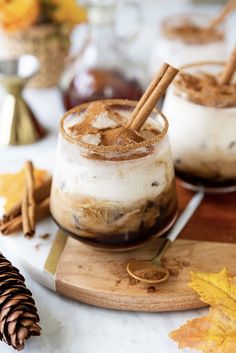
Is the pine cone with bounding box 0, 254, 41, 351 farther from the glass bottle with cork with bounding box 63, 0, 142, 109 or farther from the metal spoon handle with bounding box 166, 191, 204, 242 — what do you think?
the glass bottle with cork with bounding box 63, 0, 142, 109

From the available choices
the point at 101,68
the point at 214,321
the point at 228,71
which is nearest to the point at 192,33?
the point at 101,68

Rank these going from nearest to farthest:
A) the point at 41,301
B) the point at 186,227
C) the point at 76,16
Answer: the point at 41,301 → the point at 186,227 → the point at 76,16

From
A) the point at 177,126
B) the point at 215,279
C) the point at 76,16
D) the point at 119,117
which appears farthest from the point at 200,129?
the point at 76,16

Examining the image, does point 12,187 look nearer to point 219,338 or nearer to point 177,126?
point 177,126

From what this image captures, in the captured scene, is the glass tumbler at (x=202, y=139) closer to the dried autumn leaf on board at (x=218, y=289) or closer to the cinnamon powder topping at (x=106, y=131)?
the cinnamon powder topping at (x=106, y=131)

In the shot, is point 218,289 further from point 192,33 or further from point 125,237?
point 192,33

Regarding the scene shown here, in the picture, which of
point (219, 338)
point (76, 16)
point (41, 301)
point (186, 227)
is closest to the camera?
point (219, 338)

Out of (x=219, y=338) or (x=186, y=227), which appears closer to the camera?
(x=219, y=338)
